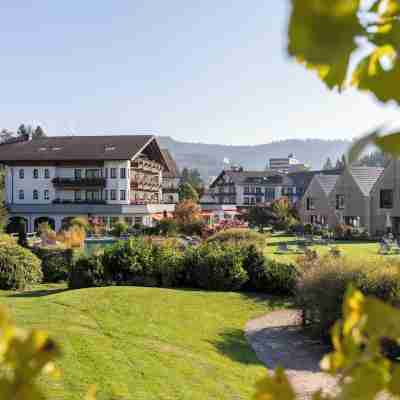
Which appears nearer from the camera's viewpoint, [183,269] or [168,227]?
[183,269]

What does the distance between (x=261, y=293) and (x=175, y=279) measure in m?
2.89

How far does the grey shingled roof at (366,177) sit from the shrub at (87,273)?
111 feet

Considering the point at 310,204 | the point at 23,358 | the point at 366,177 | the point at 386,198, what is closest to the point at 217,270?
the point at 23,358

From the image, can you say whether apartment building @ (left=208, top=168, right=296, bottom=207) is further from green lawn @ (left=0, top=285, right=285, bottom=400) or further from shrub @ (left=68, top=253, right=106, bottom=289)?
green lawn @ (left=0, top=285, right=285, bottom=400)

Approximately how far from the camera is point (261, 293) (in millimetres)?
16984

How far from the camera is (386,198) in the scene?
43.9 meters

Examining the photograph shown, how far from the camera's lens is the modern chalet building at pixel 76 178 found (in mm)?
47250

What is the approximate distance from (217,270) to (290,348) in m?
5.50

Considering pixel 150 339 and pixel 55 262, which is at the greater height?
pixel 55 262

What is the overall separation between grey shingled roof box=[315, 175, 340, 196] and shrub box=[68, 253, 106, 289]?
37968 mm

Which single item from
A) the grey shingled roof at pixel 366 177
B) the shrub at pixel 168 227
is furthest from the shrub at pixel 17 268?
the grey shingled roof at pixel 366 177

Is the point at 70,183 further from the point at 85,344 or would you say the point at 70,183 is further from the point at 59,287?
the point at 85,344

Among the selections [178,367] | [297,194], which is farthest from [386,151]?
[297,194]

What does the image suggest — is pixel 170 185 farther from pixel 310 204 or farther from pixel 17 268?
pixel 17 268
